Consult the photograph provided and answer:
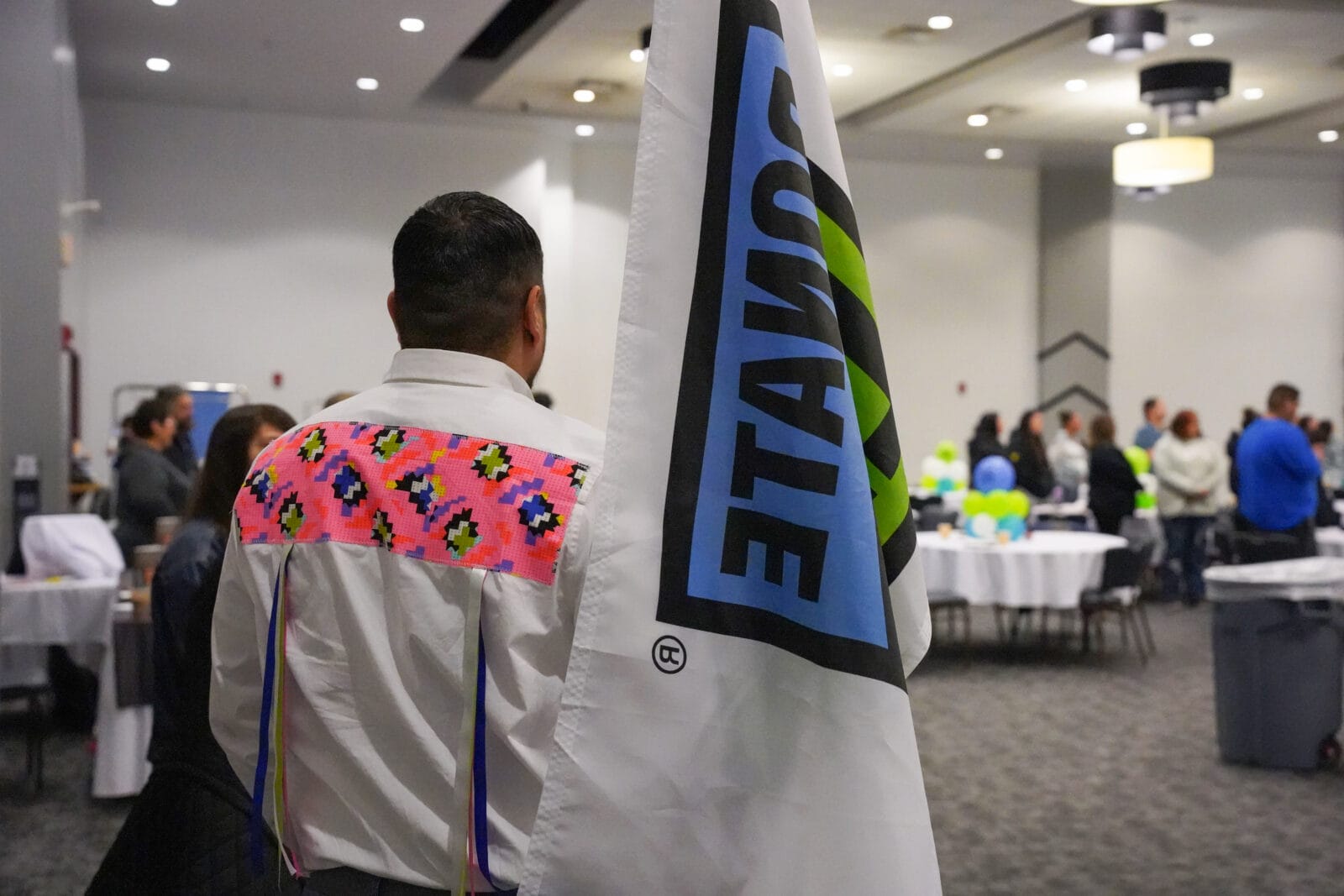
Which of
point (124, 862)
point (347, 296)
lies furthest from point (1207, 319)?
point (124, 862)

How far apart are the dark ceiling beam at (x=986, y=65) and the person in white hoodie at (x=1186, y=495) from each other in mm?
2986

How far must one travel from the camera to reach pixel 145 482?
6461mm

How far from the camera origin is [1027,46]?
32.4ft

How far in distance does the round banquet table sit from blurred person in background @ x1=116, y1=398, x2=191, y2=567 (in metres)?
Answer: 4.10

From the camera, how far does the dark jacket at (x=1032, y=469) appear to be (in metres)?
11.2

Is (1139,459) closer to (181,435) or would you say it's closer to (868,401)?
(181,435)

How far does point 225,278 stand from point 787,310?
12.0 m

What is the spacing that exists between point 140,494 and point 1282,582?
5.17 m

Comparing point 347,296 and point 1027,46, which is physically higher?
point 1027,46

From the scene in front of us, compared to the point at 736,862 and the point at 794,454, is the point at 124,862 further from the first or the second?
the point at 794,454

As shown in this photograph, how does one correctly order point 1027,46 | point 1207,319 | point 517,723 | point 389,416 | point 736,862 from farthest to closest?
point 1207,319 < point 1027,46 < point 389,416 < point 517,723 < point 736,862

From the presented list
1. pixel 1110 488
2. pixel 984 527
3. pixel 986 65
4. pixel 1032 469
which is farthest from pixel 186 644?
pixel 1032 469

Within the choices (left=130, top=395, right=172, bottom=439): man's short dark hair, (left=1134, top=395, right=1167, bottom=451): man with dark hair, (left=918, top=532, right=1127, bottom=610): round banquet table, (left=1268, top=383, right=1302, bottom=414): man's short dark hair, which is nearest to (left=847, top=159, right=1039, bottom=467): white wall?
(left=1134, top=395, right=1167, bottom=451): man with dark hair

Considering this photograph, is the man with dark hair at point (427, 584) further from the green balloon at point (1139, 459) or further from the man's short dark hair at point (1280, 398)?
the green balloon at point (1139, 459)
